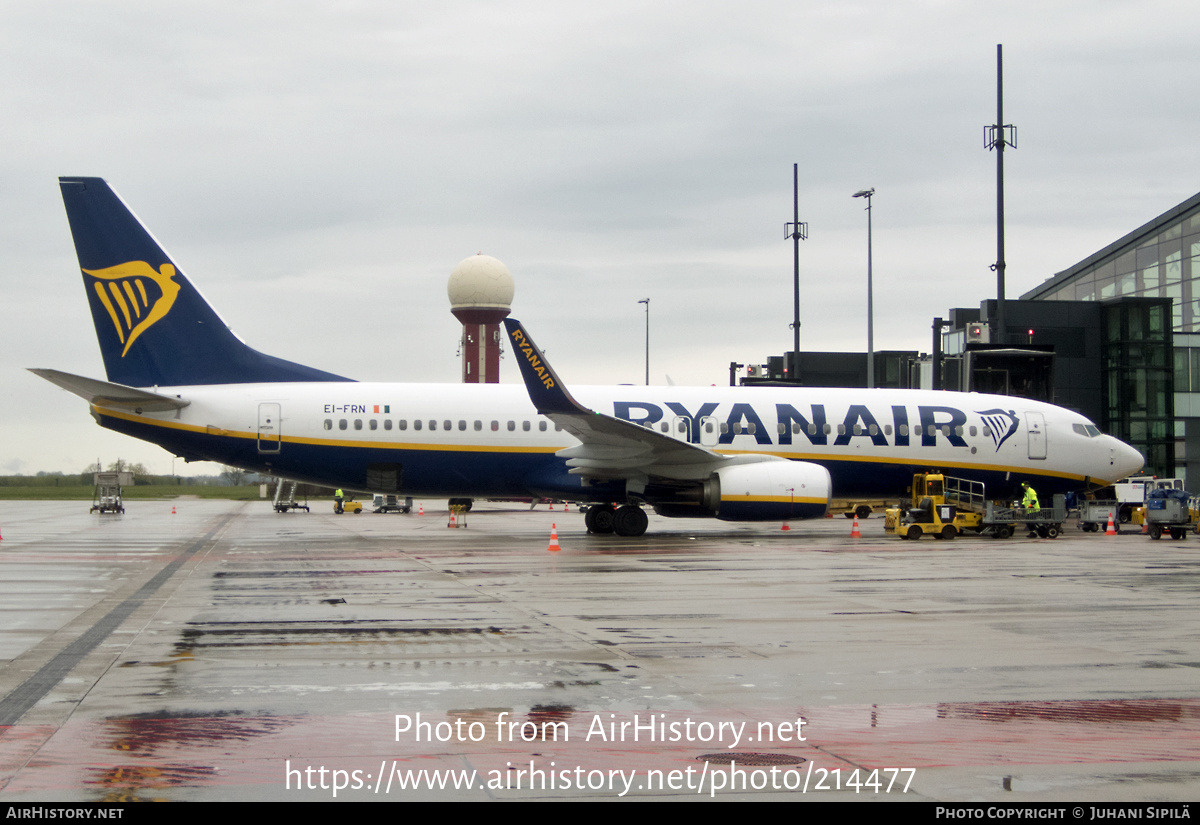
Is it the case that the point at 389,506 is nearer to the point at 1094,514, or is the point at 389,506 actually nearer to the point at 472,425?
the point at 472,425

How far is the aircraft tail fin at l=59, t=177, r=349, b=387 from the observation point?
2456 centimetres

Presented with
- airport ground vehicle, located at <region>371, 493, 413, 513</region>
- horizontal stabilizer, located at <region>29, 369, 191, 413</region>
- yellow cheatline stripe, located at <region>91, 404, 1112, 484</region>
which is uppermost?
horizontal stabilizer, located at <region>29, 369, 191, 413</region>

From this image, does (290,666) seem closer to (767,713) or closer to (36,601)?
(767,713)

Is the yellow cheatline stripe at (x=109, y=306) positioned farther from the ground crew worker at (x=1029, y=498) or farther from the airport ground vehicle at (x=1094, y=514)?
the airport ground vehicle at (x=1094, y=514)

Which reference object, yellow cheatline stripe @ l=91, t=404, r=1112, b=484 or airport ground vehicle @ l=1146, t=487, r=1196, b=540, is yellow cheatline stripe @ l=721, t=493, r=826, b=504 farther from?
airport ground vehicle @ l=1146, t=487, r=1196, b=540

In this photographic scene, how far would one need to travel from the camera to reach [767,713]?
23.3 ft

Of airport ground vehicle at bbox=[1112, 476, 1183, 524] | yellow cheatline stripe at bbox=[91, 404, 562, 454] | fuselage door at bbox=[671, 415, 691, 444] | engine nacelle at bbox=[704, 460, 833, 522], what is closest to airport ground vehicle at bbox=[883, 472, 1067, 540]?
engine nacelle at bbox=[704, 460, 833, 522]

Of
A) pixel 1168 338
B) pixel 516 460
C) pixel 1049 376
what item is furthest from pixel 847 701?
pixel 1168 338

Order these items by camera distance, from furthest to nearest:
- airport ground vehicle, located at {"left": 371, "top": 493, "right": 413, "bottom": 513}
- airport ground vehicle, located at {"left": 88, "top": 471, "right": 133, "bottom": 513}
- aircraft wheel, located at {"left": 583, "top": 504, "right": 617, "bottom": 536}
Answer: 1. airport ground vehicle, located at {"left": 371, "top": 493, "right": 413, "bottom": 513}
2. airport ground vehicle, located at {"left": 88, "top": 471, "right": 133, "bottom": 513}
3. aircraft wheel, located at {"left": 583, "top": 504, "right": 617, "bottom": 536}

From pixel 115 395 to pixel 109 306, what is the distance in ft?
7.34

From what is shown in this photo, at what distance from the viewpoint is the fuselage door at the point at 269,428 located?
25.0 meters

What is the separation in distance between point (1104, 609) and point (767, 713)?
7.07 metres

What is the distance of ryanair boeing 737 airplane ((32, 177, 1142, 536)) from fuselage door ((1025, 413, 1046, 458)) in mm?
2133
